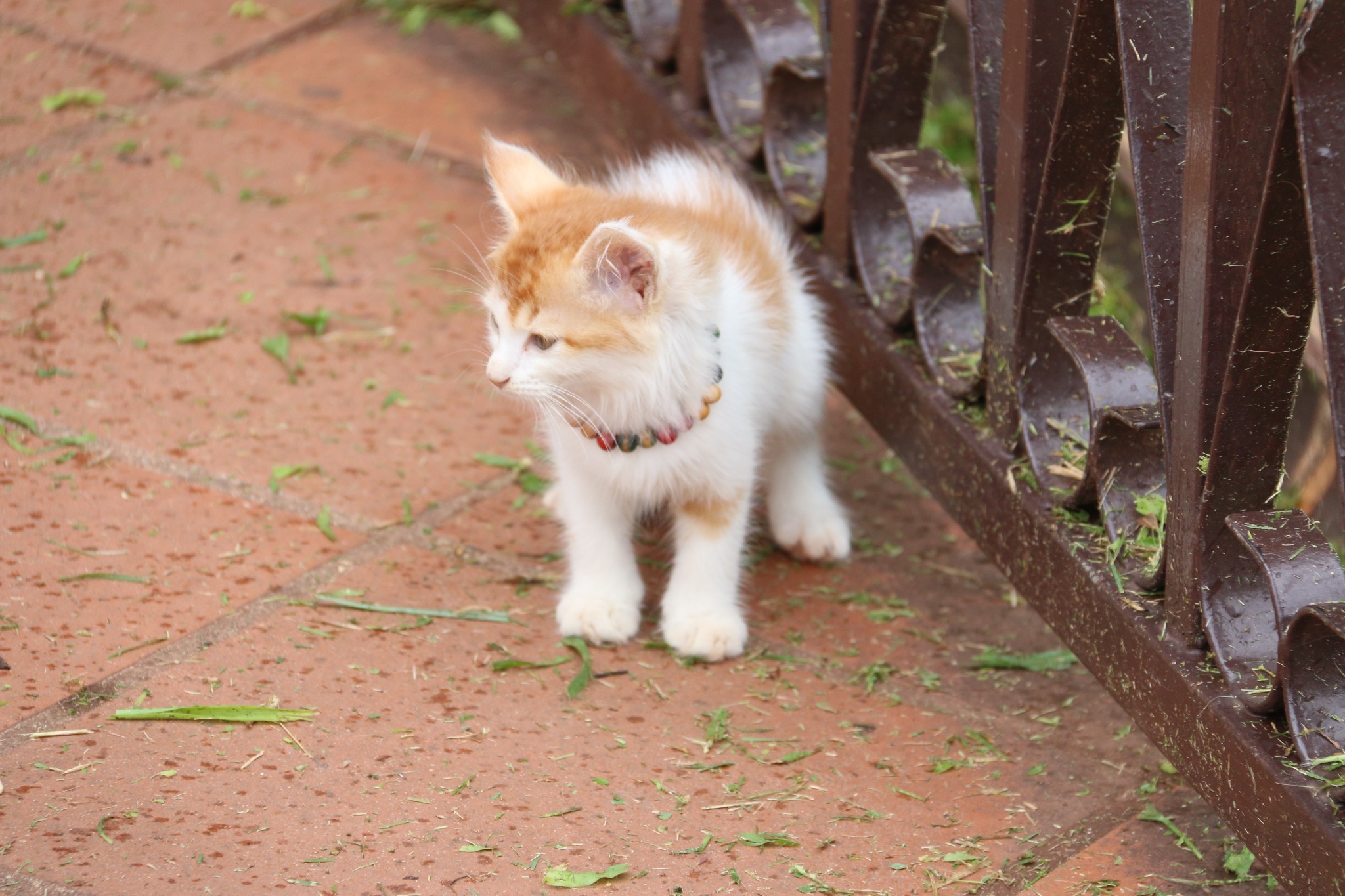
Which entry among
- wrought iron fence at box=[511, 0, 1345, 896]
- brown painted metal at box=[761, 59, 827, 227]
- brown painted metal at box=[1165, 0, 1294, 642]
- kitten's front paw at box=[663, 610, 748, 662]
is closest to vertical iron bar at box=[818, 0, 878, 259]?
wrought iron fence at box=[511, 0, 1345, 896]

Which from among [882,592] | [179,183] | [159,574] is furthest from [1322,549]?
→ [179,183]

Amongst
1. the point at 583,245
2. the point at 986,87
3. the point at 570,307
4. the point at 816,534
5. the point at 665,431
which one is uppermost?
the point at 986,87

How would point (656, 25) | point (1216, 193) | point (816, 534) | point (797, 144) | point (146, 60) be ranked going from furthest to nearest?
point (146, 60) → point (656, 25) → point (797, 144) → point (816, 534) → point (1216, 193)

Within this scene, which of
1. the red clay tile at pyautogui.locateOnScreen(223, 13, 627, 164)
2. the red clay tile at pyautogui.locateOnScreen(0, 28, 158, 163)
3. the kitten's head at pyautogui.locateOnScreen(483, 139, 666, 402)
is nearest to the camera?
the kitten's head at pyautogui.locateOnScreen(483, 139, 666, 402)

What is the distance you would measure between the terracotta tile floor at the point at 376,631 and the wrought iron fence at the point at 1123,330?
279 mm

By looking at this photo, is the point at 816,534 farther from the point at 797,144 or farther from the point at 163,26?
the point at 163,26

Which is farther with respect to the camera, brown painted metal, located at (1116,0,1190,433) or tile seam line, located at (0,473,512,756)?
tile seam line, located at (0,473,512,756)

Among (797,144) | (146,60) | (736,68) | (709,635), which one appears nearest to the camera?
(709,635)

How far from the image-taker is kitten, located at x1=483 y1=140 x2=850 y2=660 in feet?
6.64

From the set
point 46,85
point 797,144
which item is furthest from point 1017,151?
point 46,85

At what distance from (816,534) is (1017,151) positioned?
91 centimetres

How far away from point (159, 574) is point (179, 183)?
55.4 inches

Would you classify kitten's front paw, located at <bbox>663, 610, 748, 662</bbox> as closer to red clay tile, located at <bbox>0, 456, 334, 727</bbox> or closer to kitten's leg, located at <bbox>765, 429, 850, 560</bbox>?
kitten's leg, located at <bbox>765, 429, 850, 560</bbox>

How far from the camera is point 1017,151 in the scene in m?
1.75
